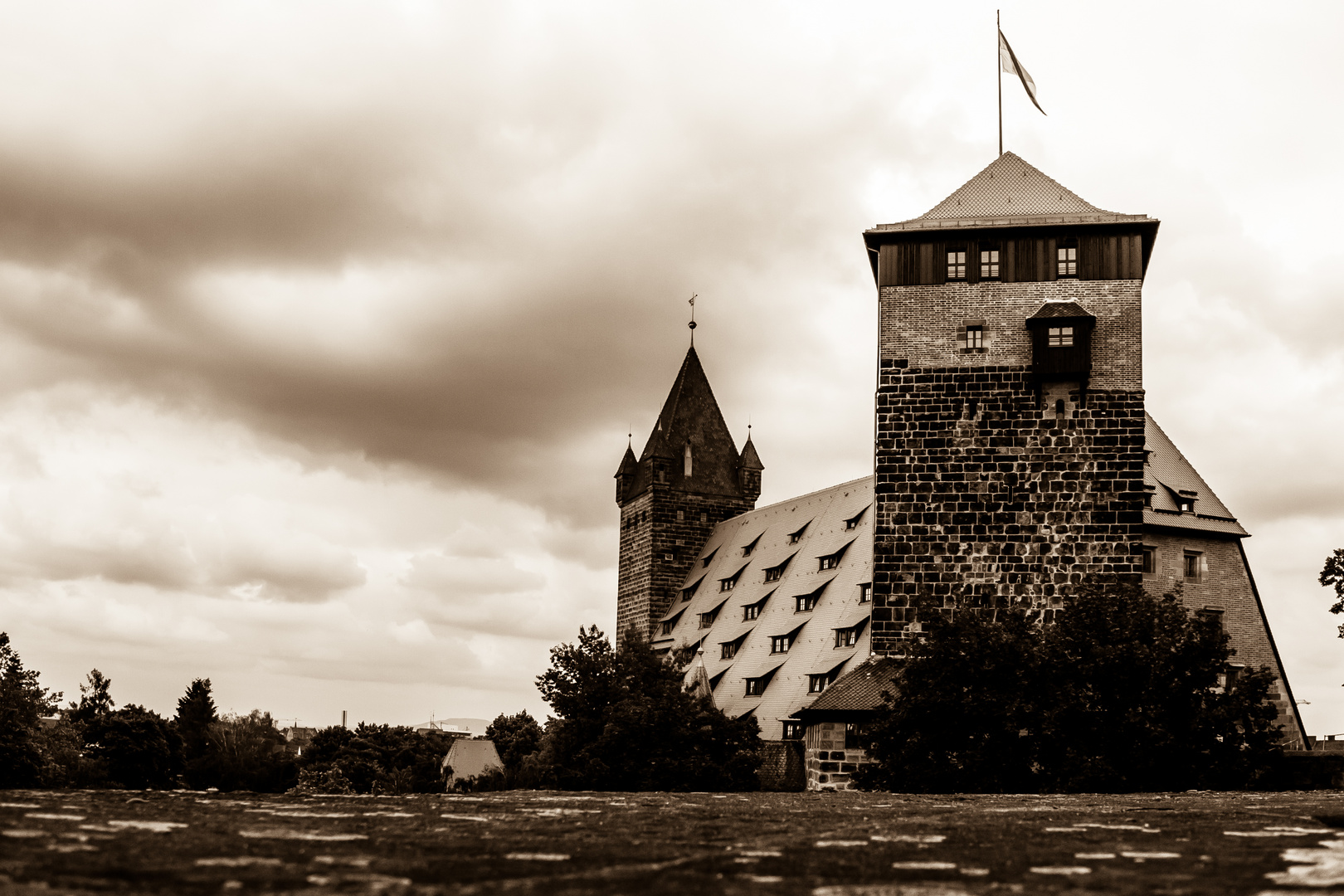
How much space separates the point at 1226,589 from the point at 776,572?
55.4ft

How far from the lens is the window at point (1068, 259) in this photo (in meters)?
38.3

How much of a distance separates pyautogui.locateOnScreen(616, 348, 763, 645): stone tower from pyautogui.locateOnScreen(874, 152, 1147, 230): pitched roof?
27.7 meters

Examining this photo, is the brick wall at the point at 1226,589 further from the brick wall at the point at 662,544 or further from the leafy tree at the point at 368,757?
the leafy tree at the point at 368,757

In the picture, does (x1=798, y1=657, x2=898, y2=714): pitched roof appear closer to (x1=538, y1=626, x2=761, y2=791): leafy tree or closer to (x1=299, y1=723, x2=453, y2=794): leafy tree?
(x1=538, y1=626, x2=761, y2=791): leafy tree

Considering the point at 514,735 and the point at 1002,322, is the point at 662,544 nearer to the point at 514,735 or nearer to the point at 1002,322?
the point at 514,735

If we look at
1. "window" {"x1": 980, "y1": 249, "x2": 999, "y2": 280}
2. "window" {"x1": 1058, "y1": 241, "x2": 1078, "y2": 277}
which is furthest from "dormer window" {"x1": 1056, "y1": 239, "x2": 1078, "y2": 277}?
"window" {"x1": 980, "y1": 249, "x2": 999, "y2": 280}

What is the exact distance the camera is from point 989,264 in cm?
3872

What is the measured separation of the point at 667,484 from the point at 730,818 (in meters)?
56.2

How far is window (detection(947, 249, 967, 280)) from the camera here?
127 feet

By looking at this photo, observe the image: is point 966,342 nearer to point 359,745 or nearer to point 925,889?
point 925,889

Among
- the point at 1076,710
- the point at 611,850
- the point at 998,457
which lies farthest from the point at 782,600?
the point at 611,850

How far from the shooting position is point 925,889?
5.52 meters

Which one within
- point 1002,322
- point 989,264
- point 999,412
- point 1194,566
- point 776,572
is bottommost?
point 1194,566

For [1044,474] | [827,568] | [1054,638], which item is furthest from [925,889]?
[827,568]
